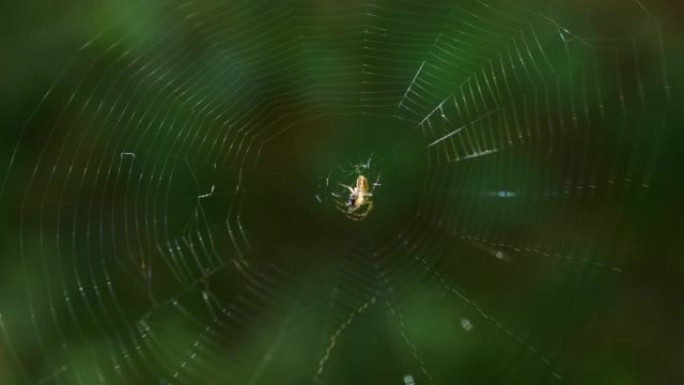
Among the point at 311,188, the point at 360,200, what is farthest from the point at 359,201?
the point at 311,188

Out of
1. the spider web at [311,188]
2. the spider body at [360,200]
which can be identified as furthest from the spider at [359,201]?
the spider web at [311,188]

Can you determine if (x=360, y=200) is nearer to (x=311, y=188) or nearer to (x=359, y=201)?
(x=359, y=201)

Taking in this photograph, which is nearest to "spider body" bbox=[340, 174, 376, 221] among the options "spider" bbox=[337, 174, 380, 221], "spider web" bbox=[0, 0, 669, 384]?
"spider" bbox=[337, 174, 380, 221]

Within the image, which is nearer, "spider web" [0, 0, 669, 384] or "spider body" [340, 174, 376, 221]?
"spider web" [0, 0, 669, 384]

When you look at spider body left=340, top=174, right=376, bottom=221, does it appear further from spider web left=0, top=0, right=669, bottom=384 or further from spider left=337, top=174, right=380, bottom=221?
spider web left=0, top=0, right=669, bottom=384

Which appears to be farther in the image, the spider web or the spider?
the spider

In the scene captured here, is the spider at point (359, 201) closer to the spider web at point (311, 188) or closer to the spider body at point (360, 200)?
the spider body at point (360, 200)
